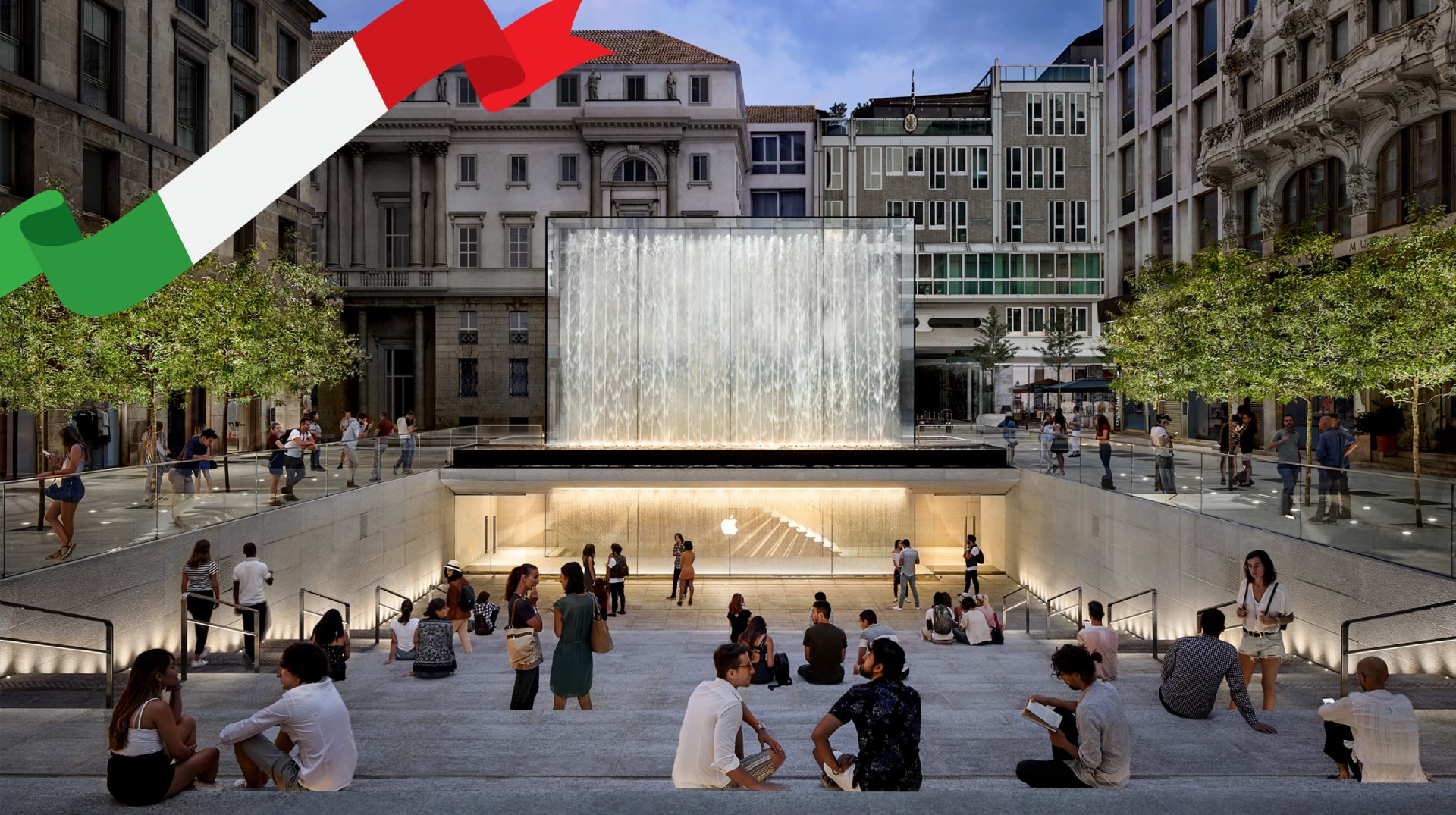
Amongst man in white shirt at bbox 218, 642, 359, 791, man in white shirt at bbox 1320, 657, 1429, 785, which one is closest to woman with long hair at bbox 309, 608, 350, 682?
man in white shirt at bbox 218, 642, 359, 791

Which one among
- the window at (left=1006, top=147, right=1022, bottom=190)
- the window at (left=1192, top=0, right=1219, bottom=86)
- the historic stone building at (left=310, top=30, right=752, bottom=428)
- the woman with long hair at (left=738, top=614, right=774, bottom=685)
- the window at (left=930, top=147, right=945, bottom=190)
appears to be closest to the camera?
the woman with long hair at (left=738, top=614, right=774, bottom=685)

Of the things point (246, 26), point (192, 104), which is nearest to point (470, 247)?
point (246, 26)

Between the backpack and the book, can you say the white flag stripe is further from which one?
the backpack

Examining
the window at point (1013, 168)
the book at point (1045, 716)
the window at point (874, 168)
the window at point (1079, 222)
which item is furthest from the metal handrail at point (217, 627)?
the window at point (1079, 222)

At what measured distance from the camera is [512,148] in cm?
4794

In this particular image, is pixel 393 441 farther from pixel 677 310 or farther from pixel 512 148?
pixel 512 148

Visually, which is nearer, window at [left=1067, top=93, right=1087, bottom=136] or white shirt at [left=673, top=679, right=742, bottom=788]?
white shirt at [left=673, top=679, right=742, bottom=788]

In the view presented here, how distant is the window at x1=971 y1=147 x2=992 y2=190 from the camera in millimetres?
59594

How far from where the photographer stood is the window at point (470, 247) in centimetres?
4784

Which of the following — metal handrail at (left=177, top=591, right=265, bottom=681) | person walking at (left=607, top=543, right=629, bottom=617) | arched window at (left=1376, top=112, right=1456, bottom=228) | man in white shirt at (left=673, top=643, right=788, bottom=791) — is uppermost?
arched window at (left=1376, top=112, right=1456, bottom=228)

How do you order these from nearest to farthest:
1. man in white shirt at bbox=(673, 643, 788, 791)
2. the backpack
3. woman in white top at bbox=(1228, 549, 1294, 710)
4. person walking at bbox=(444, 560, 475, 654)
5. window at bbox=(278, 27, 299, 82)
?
man in white shirt at bbox=(673, 643, 788, 791) < woman in white top at bbox=(1228, 549, 1294, 710) < person walking at bbox=(444, 560, 475, 654) < the backpack < window at bbox=(278, 27, 299, 82)

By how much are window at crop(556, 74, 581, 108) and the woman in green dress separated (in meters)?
43.7

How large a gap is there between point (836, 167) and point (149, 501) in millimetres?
51984

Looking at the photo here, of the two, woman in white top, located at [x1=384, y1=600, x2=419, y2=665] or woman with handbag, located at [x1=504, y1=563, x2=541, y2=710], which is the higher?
woman with handbag, located at [x1=504, y1=563, x2=541, y2=710]
